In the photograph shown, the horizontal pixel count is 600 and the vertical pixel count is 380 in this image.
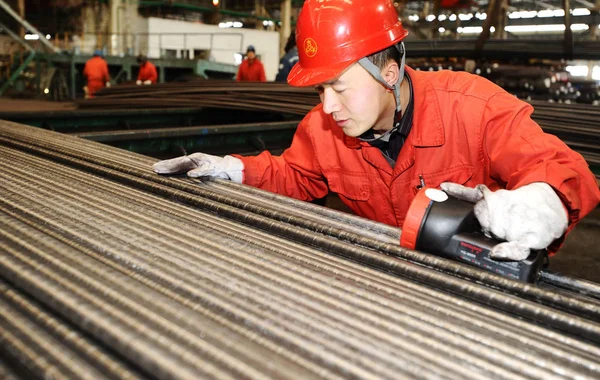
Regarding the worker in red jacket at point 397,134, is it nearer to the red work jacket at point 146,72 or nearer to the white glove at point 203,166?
the white glove at point 203,166

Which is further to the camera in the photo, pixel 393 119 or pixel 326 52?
pixel 393 119

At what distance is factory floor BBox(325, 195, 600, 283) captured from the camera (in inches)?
124

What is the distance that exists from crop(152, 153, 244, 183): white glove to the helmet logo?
1.68 feet

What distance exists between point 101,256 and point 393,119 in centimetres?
110

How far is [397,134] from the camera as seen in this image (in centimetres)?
179

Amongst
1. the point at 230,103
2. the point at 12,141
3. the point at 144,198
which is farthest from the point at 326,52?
the point at 230,103

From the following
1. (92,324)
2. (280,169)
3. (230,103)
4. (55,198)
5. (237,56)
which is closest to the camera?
(92,324)

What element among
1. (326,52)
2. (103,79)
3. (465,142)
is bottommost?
(103,79)

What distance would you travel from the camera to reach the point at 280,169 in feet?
6.75

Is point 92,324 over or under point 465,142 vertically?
under

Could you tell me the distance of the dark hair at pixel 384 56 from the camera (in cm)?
162

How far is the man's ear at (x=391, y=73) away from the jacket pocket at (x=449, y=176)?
35 cm

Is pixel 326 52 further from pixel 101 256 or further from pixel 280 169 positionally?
pixel 101 256

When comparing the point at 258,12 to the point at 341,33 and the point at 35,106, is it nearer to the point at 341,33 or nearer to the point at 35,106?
the point at 35,106
